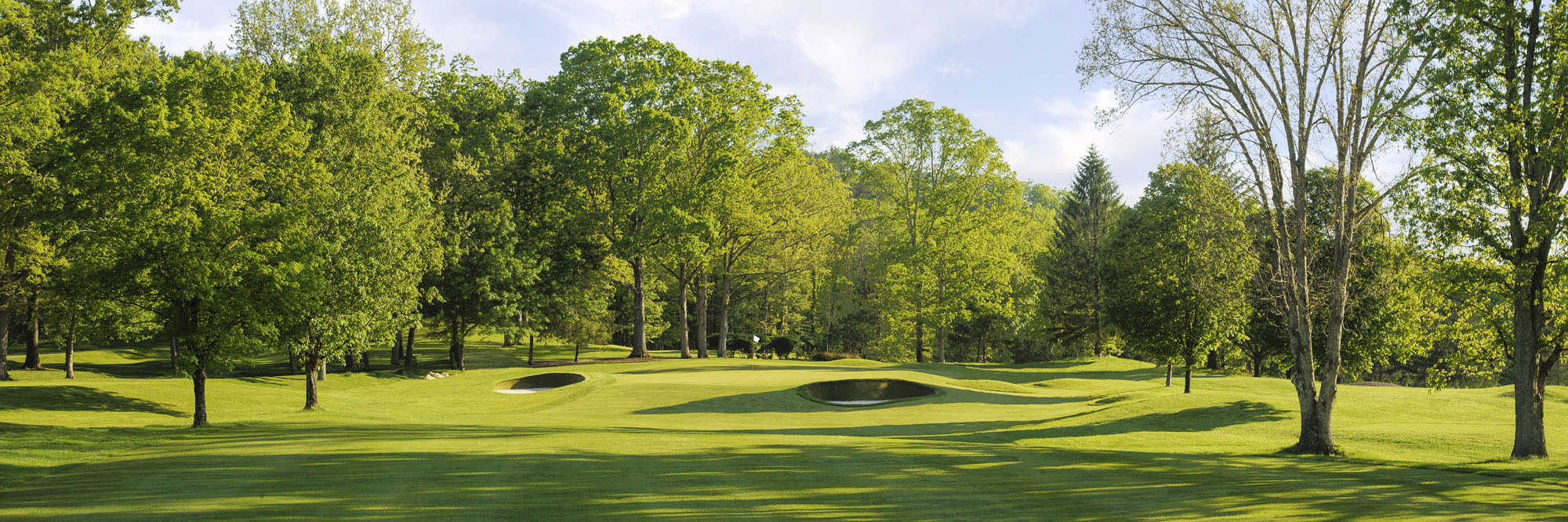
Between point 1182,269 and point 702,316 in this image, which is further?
point 702,316

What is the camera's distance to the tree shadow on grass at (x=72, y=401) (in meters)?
24.6

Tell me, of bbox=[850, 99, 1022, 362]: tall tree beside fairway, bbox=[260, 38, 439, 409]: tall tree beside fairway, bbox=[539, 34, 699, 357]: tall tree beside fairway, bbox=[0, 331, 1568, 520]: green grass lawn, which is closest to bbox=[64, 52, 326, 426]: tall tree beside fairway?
bbox=[260, 38, 439, 409]: tall tree beside fairway

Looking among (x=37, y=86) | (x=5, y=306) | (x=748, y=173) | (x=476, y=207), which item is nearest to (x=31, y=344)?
(x=5, y=306)

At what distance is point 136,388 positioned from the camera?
2897 centimetres

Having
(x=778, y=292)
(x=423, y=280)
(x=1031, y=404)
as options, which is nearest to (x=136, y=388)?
(x=423, y=280)

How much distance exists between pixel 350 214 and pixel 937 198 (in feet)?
111

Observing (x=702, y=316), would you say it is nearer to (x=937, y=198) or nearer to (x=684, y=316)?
(x=684, y=316)

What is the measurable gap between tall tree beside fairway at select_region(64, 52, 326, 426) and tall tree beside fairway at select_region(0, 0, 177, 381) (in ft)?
20.8

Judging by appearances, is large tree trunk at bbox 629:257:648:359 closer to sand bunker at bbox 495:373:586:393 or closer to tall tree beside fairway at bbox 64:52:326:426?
sand bunker at bbox 495:373:586:393

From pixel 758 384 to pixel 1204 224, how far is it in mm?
18425

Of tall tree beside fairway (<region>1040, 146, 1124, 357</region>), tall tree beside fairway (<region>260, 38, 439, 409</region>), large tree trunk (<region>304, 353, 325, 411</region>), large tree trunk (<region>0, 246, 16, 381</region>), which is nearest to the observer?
tall tree beside fairway (<region>260, 38, 439, 409</region>)

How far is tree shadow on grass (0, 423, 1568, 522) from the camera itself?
1031 centimetres

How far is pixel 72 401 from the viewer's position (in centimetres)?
2573

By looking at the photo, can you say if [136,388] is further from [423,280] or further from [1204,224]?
[1204,224]
